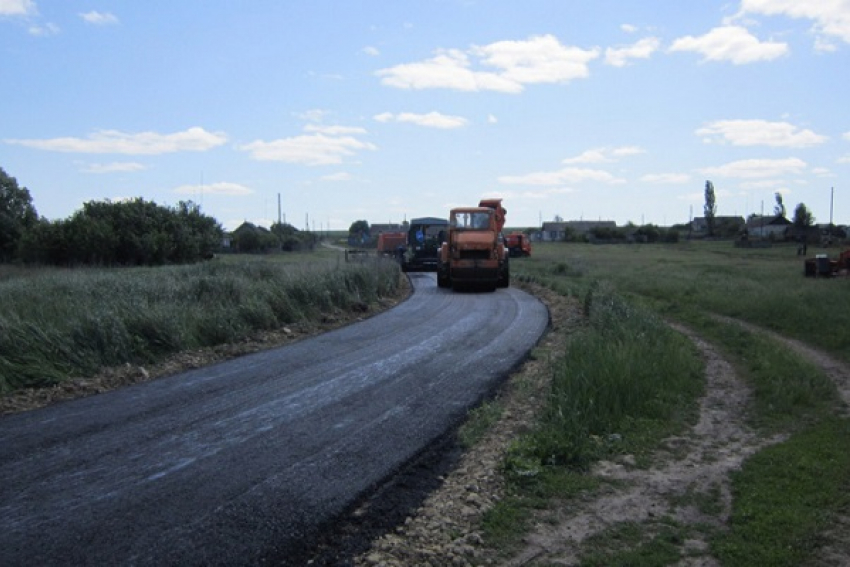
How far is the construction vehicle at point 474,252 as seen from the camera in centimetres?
2825

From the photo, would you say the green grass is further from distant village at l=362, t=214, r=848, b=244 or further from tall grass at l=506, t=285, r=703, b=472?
distant village at l=362, t=214, r=848, b=244

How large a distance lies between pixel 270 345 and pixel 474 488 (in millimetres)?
9005

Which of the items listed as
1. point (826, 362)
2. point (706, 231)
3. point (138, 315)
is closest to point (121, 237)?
point (138, 315)

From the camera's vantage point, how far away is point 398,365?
12.4 meters

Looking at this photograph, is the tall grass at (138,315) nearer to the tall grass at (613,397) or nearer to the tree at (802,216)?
the tall grass at (613,397)

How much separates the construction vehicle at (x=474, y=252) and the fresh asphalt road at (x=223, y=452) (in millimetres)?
14564

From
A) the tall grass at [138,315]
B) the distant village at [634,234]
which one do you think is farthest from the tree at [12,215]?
the tall grass at [138,315]

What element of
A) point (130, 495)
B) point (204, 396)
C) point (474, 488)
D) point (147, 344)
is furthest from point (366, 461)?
point (147, 344)

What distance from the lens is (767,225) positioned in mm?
117125

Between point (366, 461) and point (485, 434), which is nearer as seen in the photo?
point (366, 461)

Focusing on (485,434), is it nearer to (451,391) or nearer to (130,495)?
(451,391)

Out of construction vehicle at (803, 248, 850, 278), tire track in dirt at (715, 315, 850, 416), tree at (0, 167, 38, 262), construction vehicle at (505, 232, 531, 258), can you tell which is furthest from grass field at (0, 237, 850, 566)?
construction vehicle at (505, 232, 531, 258)

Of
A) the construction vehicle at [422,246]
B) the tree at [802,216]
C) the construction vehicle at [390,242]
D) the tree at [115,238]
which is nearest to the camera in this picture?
the construction vehicle at [422,246]

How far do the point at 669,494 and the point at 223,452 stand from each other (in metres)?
4.14
